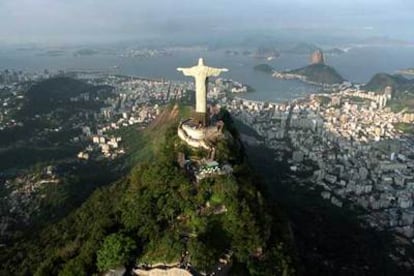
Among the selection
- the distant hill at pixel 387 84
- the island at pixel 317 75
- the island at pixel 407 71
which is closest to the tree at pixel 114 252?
the distant hill at pixel 387 84

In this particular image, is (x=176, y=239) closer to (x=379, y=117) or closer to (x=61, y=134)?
(x=61, y=134)

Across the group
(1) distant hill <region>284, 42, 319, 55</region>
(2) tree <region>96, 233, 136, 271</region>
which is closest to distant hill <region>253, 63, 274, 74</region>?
(1) distant hill <region>284, 42, 319, 55</region>

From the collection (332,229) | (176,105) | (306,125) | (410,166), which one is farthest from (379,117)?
(332,229)

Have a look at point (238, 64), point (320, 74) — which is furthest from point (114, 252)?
point (238, 64)

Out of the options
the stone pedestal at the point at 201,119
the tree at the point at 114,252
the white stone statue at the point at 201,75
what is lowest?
the tree at the point at 114,252

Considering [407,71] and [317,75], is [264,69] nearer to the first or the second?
[317,75]

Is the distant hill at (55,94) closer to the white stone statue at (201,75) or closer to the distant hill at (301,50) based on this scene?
the white stone statue at (201,75)
